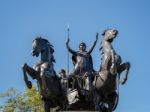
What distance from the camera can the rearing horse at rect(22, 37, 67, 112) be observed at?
13.5 meters

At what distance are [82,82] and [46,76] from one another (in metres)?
1.10

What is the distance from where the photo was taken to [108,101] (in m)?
13.9

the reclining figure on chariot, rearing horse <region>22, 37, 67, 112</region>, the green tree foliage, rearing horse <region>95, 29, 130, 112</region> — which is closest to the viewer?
rearing horse <region>95, 29, 130, 112</region>

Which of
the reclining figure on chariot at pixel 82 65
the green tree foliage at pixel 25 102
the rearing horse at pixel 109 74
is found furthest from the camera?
the green tree foliage at pixel 25 102

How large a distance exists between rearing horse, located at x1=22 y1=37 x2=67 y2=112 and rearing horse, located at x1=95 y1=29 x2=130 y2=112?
3.70 feet

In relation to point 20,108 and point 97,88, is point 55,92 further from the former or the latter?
point 20,108

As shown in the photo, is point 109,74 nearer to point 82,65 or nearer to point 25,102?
point 82,65

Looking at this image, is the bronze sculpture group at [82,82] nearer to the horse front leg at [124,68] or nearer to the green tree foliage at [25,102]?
the horse front leg at [124,68]

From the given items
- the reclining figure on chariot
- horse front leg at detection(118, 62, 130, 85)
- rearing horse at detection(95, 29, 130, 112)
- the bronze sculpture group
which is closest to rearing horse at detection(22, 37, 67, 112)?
the bronze sculpture group

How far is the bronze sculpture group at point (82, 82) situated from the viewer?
13.5 m

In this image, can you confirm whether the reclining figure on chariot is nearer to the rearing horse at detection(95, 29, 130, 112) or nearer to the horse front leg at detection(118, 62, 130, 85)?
the rearing horse at detection(95, 29, 130, 112)

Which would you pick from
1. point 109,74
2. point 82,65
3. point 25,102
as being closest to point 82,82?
point 82,65

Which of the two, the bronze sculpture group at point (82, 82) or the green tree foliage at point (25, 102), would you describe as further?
the green tree foliage at point (25, 102)

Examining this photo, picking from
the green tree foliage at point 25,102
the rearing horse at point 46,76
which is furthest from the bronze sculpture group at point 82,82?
the green tree foliage at point 25,102
